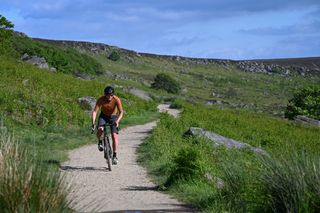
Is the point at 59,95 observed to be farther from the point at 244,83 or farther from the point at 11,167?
the point at 244,83

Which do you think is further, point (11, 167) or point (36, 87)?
point (36, 87)

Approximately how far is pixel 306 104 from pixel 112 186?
160 ft

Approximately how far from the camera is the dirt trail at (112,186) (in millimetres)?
8773

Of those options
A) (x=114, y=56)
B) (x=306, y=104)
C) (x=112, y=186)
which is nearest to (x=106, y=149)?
(x=112, y=186)

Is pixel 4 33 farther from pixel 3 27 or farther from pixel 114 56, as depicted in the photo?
pixel 114 56

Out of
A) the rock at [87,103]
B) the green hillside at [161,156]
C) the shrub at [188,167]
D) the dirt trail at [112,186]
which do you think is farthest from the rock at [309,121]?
the shrub at [188,167]

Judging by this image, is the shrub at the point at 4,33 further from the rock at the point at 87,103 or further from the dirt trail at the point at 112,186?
the dirt trail at the point at 112,186

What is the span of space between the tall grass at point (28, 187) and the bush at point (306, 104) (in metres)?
51.5

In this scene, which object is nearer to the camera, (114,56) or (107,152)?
(107,152)

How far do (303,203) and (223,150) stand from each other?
361 inches

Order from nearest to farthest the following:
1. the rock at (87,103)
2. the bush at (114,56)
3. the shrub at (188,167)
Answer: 1. the shrub at (188,167)
2. the rock at (87,103)
3. the bush at (114,56)

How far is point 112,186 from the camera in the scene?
11.3 metres

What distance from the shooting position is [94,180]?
12.0 metres

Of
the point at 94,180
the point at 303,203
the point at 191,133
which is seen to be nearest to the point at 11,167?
the point at 303,203
